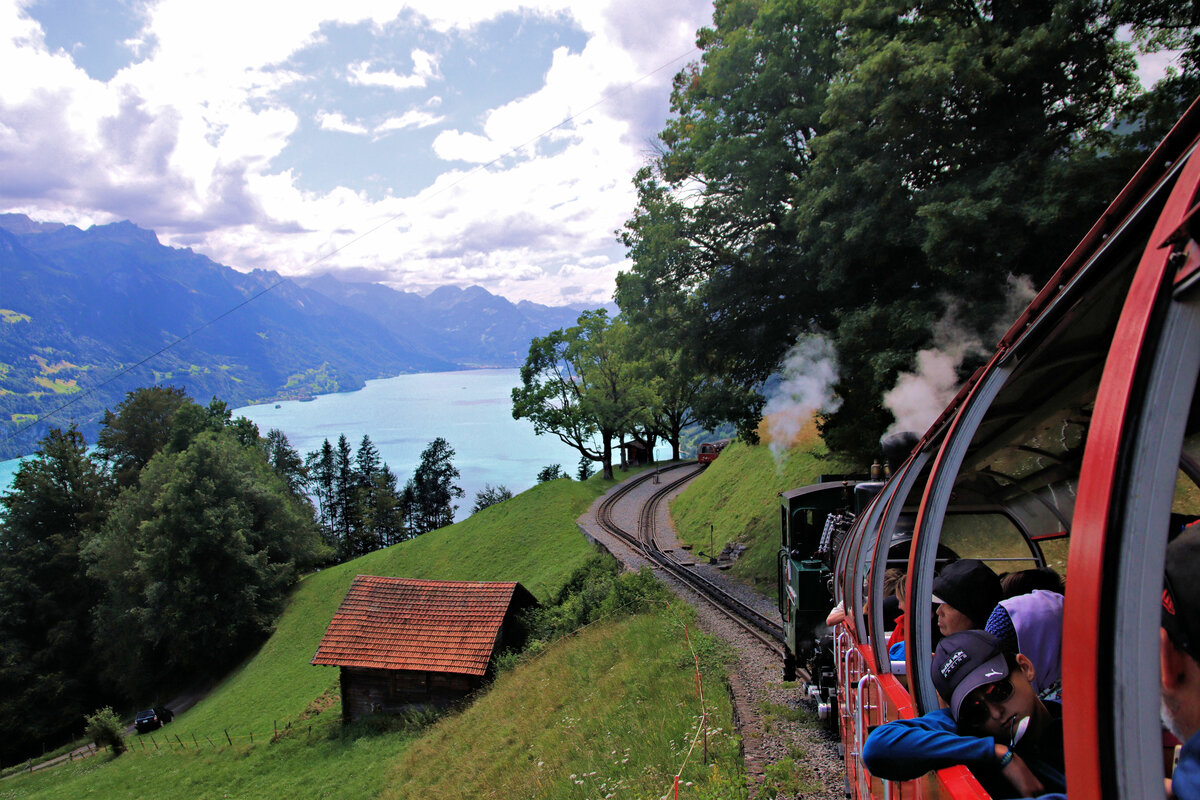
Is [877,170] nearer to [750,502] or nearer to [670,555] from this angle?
[750,502]

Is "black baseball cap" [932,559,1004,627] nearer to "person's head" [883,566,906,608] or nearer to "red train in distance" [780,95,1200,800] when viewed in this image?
"red train in distance" [780,95,1200,800]

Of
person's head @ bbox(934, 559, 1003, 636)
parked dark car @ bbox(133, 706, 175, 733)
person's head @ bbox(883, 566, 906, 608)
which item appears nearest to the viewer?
person's head @ bbox(934, 559, 1003, 636)

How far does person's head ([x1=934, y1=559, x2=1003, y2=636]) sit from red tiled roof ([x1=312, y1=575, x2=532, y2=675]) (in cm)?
1982

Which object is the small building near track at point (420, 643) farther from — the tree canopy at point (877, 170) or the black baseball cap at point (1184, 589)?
the black baseball cap at point (1184, 589)

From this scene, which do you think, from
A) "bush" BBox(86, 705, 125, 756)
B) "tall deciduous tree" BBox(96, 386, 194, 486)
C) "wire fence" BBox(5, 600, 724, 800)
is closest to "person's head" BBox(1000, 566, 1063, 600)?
"wire fence" BBox(5, 600, 724, 800)

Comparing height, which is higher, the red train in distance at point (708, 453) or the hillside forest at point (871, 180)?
the hillside forest at point (871, 180)

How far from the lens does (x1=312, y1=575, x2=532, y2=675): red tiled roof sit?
2167 centimetres

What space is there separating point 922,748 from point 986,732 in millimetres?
264

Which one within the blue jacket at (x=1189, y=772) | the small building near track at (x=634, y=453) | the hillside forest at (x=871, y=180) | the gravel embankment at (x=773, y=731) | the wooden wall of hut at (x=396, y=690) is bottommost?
the wooden wall of hut at (x=396, y=690)

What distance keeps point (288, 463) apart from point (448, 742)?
68.4m

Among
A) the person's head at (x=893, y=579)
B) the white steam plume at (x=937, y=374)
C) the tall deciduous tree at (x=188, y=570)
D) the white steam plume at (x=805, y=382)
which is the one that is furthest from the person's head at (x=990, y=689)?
the tall deciduous tree at (x=188, y=570)

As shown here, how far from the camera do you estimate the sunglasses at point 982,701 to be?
2.48m

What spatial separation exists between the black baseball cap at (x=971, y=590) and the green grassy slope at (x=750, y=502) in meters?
15.5

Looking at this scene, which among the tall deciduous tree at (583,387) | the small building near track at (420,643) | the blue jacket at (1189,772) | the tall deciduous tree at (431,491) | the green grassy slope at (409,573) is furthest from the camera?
the tall deciduous tree at (431,491)
